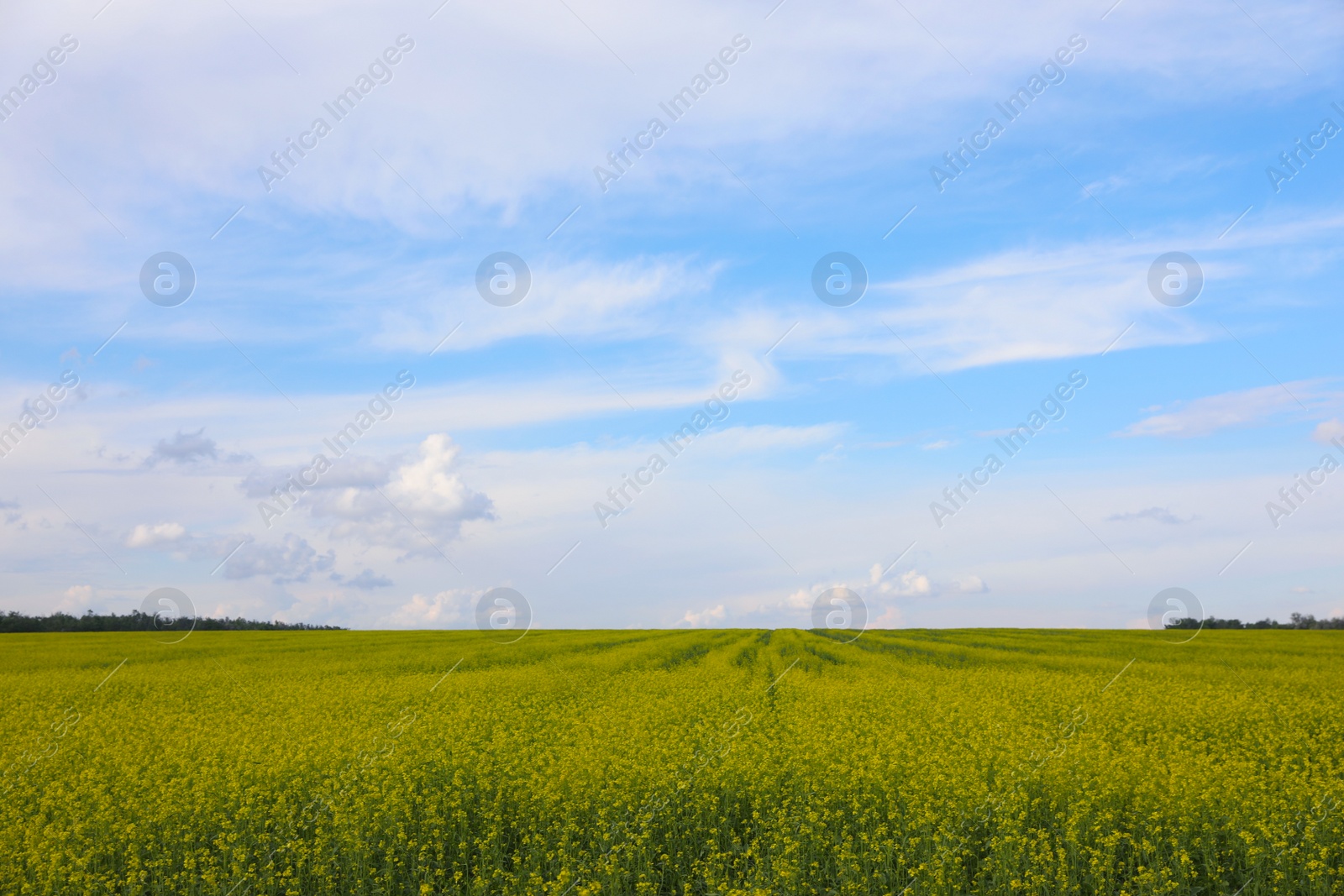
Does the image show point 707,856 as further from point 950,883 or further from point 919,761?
point 919,761

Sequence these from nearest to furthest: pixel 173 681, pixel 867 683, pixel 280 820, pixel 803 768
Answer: pixel 280 820 < pixel 803 768 < pixel 867 683 < pixel 173 681

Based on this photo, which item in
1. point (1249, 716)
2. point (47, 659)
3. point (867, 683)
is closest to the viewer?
point (1249, 716)

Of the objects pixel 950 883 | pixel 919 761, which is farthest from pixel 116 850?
pixel 919 761

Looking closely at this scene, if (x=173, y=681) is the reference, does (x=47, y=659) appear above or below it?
above

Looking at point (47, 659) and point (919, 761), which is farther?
point (47, 659)

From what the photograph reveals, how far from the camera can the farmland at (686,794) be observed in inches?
338

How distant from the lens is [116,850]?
9.62 meters

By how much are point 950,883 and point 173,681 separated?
2660cm

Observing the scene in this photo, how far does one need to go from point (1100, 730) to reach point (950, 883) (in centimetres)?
837

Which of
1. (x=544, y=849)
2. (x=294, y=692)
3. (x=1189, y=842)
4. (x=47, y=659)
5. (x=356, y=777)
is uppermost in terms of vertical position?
(x=47, y=659)

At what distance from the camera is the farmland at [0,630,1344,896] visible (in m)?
8.58

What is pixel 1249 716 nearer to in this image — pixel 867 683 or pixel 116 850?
pixel 867 683

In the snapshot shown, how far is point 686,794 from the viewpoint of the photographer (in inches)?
410

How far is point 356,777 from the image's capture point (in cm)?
1141
